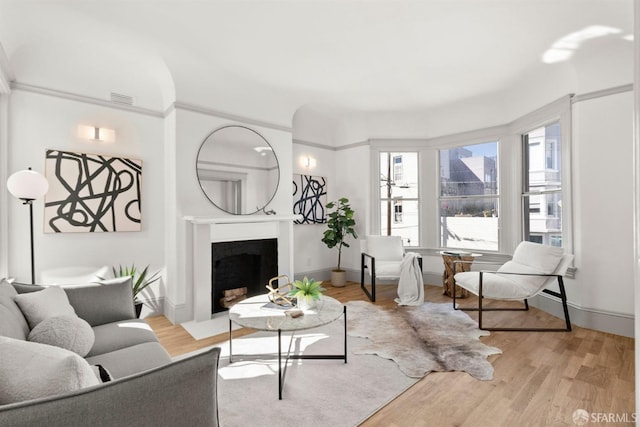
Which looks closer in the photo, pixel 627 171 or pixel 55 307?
pixel 55 307

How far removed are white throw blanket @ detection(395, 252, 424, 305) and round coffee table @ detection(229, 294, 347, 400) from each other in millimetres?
1700

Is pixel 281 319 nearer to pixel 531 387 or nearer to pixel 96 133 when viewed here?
pixel 531 387

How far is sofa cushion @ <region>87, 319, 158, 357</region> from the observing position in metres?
1.87

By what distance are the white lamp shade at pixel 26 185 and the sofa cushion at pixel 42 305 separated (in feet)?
3.42

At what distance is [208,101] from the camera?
3719 millimetres

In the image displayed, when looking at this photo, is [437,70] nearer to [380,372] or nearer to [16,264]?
[380,372]

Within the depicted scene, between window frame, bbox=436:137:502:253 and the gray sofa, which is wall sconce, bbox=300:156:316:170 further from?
the gray sofa

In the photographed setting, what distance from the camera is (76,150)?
10.6 ft

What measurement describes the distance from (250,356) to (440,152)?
424 centimetres

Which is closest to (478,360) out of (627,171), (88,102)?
(627,171)

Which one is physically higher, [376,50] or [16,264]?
[376,50]

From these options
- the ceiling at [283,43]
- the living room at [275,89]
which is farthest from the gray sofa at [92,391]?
the ceiling at [283,43]

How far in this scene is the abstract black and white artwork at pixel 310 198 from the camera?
5.07 m

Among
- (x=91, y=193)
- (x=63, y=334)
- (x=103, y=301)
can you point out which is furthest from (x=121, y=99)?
(x=63, y=334)
